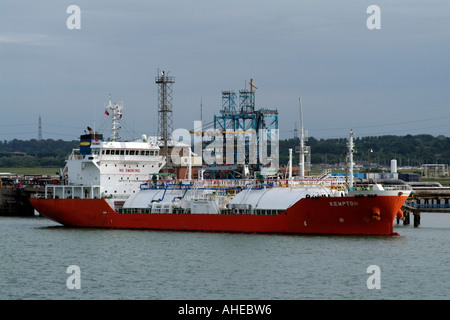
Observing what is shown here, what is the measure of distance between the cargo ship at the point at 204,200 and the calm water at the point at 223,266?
135cm

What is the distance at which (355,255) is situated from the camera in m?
41.2

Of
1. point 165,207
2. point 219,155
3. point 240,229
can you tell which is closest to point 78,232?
point 165,207

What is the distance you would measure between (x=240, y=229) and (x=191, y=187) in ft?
21.8

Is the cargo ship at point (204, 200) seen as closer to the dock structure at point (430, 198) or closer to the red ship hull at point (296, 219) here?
the red ship hull at point (296, 219)

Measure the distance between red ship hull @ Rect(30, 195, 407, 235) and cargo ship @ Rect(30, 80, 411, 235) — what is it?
6 centimetres

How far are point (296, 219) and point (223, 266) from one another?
11947mm

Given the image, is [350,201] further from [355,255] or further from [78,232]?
[78,232]

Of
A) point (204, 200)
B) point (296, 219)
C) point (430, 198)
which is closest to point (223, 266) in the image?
point (296, 219)

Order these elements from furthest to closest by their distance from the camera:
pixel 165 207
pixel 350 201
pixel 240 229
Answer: pixel 165 207
pixel 240 229
pixel 350 201

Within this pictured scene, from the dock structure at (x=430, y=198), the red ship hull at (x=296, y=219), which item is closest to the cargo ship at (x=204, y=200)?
the red ship hull at (x=296, y=219)

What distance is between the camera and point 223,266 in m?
38.9

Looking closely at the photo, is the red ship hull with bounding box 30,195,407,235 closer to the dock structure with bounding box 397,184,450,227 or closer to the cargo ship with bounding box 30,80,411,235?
the cargo ship with bounding box 30,80,411,235
